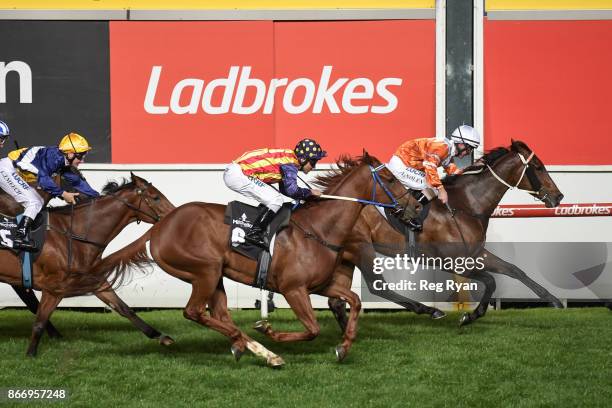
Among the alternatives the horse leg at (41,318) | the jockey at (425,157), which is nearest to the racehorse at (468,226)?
the jockey at (425,157)

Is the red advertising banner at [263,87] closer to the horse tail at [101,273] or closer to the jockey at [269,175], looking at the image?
the jockey at [269,175]

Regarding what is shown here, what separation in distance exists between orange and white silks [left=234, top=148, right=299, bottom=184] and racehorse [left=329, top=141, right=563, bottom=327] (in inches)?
52.0

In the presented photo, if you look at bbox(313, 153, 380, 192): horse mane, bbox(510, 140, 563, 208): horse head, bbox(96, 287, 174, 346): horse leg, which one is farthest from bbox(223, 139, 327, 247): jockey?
bbox(510, 140, 563, 208): horse head

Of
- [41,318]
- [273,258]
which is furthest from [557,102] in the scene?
[41,318]

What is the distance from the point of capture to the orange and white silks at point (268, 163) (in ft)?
22.2

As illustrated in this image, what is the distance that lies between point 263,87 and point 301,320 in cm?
411

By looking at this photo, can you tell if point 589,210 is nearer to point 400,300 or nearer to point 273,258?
point 400,300

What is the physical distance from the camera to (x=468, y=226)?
8.09 meters

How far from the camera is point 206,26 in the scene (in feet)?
32.8

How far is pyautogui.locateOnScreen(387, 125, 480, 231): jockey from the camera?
8.20m

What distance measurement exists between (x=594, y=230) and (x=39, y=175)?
5637 mm

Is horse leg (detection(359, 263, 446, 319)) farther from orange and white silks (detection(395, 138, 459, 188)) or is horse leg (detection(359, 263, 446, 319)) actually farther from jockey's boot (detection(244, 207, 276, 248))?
jockey's boot (detection(244, 207, 276, 248))

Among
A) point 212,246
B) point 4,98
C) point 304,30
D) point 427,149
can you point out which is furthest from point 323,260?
point 4,98

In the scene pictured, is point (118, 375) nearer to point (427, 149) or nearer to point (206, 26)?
point (427, 149)
